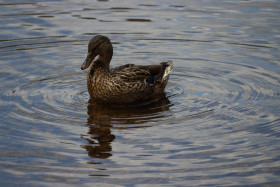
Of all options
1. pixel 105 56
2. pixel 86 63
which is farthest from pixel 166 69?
pixel 86 63

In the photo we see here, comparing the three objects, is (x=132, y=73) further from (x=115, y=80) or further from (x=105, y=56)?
(x=105, y=56)

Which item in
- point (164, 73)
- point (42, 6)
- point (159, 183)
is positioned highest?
point (42, 6)

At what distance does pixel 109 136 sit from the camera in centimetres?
799

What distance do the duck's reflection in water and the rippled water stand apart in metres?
0.02

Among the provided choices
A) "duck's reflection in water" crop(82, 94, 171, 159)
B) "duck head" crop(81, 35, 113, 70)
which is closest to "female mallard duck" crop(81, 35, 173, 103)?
"duck head" crop(81, 35, 113, 70)

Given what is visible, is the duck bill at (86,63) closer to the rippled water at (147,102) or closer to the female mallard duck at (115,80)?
the female mallard duck at (115,80)

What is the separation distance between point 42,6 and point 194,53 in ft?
20.6

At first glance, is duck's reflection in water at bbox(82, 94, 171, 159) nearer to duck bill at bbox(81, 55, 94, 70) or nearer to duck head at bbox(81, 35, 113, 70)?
duck bill at bbox(81, 55, 94, 70)

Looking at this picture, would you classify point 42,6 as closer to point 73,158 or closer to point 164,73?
point 164,73

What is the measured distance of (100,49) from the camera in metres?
9.88

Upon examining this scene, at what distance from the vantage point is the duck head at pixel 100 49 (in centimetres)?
975

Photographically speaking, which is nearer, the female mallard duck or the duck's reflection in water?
the duck's reflection in water

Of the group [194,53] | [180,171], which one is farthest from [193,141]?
[194,53]

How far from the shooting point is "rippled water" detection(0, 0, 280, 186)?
6.85 m
